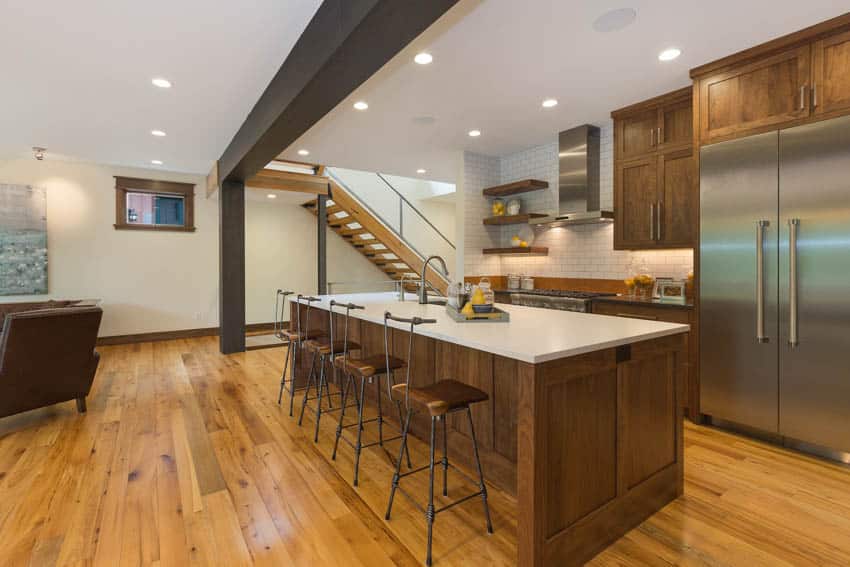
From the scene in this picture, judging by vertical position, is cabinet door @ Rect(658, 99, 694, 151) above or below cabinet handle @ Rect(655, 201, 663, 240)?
above

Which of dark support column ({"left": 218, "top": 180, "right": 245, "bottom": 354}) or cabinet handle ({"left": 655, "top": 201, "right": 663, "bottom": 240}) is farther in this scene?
dark support column ({"left": 218, "top": 180, "right": 245, "bottom": 354})

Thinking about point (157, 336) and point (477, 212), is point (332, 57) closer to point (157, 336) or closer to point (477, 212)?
point (477, 212)

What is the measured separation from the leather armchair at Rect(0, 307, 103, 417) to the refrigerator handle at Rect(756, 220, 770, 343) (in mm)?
4863

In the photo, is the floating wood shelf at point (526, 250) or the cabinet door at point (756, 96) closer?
the cabinet door at point (756, 96)

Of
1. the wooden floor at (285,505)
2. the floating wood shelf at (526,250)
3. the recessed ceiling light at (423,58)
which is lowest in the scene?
the wooden floor at (285,505)

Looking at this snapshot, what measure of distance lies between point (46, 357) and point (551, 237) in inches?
199

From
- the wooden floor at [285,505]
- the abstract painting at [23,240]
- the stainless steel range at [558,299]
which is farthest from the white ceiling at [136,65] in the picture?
the stainless steel range at [558,299]

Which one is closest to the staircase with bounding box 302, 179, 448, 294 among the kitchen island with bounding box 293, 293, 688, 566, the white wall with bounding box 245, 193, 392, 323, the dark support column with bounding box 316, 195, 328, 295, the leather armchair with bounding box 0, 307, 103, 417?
the dark support column with bounding box 316, 195, 328, 295

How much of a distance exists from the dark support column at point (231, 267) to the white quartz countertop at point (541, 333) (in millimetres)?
3898

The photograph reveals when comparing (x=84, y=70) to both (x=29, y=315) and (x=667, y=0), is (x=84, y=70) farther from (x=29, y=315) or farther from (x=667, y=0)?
(x=667, y=0)

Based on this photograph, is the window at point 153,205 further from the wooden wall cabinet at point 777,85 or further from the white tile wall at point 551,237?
the wooden wall cabinet at point 777,85

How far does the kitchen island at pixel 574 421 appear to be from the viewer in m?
1.62

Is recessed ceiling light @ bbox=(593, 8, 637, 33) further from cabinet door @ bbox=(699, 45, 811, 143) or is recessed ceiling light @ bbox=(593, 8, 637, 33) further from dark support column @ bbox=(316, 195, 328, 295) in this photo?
dark support column @ bbox=(316, 195, 328, 295)

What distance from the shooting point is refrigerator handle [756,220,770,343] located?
9.41ft
